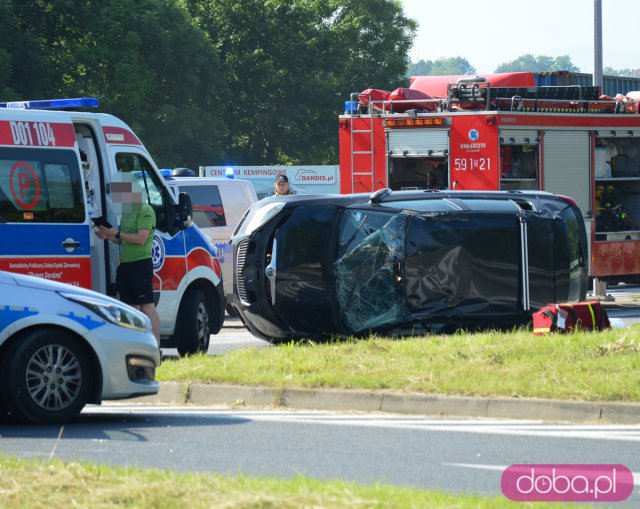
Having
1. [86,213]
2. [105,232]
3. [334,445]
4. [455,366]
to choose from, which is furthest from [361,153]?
[334,445]

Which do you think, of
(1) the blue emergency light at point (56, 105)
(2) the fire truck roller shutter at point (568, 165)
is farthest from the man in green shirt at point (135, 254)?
(2) the fire truck roller shutter at point (568, 165)

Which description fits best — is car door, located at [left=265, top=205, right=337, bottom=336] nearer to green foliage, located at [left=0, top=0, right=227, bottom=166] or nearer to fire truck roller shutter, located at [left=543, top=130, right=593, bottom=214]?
fire truck roller shutter, located at [left=543, top=130, right=593, bottom=214]

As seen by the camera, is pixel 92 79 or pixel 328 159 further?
pixel 328 159

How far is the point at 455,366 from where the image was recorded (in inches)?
431

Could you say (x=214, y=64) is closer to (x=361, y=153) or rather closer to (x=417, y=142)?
(x=361, y=153)

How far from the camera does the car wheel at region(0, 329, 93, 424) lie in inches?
357

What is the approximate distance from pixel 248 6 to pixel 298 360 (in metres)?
55.9

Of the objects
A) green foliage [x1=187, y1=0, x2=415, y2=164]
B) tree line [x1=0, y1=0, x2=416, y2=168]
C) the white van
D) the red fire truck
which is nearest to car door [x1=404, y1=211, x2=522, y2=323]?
the white van

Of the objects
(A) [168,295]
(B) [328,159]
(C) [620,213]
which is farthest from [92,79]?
(A) [168,295]

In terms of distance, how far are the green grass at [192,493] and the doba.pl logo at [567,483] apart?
347mm

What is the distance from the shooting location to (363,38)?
237 feet

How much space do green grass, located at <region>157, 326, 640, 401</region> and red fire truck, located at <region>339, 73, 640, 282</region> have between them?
7.64m

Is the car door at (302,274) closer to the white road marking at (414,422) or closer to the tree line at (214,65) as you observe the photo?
the white road marking at (414,422)

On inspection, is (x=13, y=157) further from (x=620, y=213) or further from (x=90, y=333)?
(x=620, y=213)
